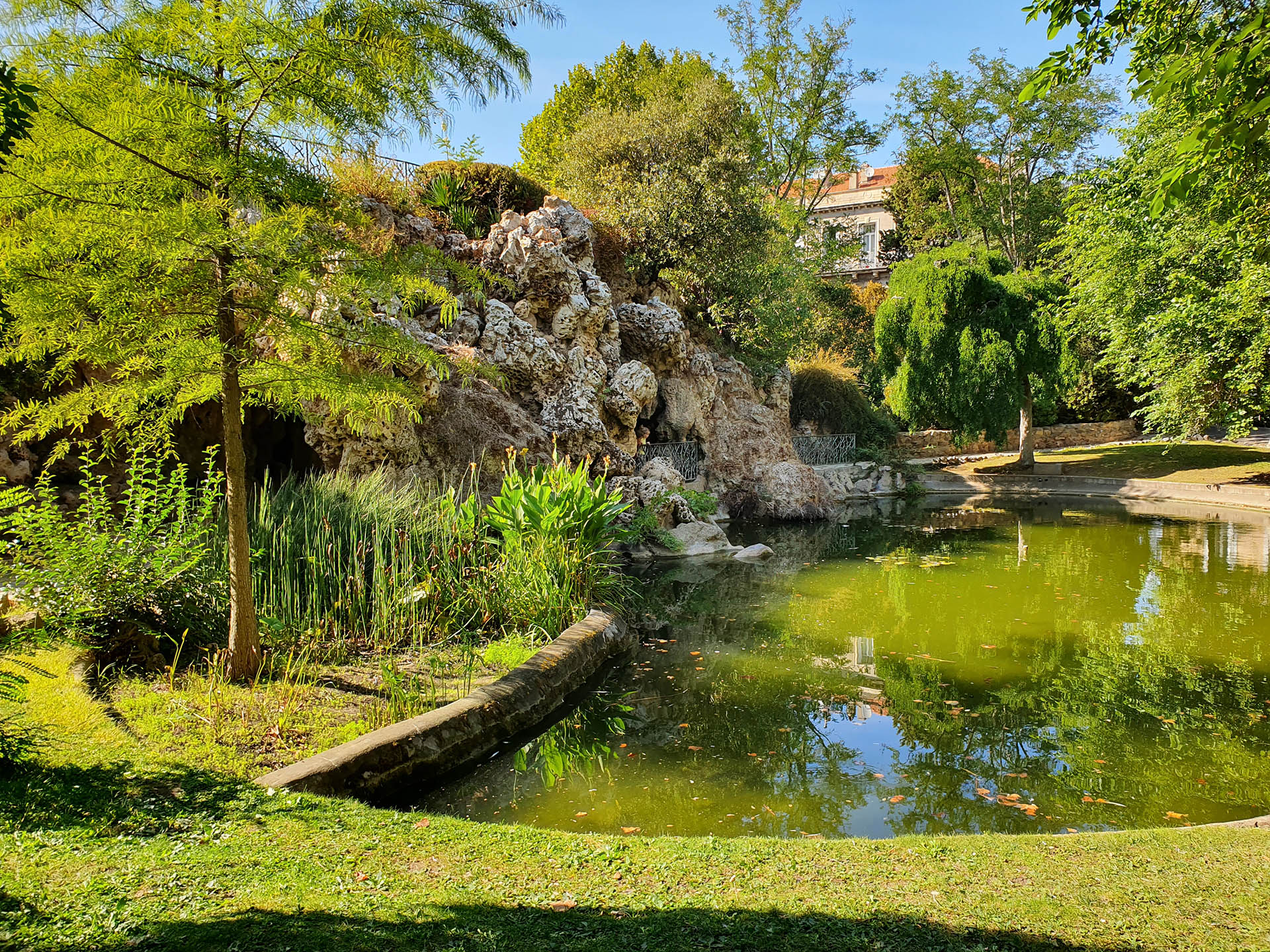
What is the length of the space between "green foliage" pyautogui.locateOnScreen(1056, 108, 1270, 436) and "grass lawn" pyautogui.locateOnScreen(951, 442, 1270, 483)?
7.58ft

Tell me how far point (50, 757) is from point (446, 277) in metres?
10.0

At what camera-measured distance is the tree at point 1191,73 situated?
2918mm

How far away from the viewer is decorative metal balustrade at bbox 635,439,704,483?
15.7 metres

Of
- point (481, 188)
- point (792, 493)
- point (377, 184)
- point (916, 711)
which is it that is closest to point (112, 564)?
point (916, 711)

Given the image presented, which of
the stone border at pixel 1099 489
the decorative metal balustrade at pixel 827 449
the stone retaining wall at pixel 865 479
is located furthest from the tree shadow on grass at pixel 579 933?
the decorative metal balustrade at pixel 827 449

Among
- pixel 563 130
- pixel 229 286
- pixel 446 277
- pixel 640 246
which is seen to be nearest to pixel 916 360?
pixel 640 246

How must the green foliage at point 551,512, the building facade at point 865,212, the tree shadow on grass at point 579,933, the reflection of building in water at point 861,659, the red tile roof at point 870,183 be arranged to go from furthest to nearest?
the red tile roof at point 870,183
the building facade at point 865,212
the green foliage at point 551,512
the reflection of building in water at point 861,659
the tree shadow on grass at point 579,933

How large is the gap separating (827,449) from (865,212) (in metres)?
31.3

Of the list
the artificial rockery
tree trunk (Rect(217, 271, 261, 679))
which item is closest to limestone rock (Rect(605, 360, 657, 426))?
the artificial rockery

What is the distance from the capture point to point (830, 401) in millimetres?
22922

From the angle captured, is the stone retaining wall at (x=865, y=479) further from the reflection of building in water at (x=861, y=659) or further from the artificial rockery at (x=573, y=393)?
the reflection of building in water at (x=861, y=659)

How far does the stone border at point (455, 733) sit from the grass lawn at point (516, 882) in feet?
1.09

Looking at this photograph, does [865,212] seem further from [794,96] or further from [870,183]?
[794,96]

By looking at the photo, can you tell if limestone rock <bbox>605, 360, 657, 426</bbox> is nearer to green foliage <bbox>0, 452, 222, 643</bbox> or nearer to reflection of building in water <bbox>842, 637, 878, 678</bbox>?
reflection of building in water <bbox>842, 637, 878, 678</bbox>
